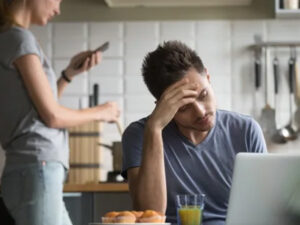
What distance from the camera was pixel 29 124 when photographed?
2270 mm

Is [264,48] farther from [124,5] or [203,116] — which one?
[203,116]

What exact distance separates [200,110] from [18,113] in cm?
56

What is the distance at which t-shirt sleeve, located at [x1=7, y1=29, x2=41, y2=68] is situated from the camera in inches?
88.7

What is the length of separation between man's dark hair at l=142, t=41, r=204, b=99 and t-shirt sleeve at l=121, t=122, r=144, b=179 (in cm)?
16

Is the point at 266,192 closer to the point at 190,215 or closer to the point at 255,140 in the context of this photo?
the point at 190,215

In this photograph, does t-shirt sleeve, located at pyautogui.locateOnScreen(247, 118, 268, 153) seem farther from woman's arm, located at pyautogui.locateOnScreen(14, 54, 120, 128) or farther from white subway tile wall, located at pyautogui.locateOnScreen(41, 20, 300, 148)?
white subway tile wall, located at pyautogui.locateOnScreen(41, 20, 300, 148)

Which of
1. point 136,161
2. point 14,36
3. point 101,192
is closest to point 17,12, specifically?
point 14,36

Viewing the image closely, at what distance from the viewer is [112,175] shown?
129 inches

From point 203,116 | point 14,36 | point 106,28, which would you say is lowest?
point 203,116

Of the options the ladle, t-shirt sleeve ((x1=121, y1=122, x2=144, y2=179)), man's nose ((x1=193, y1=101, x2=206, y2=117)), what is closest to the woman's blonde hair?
t-shirt sleeve ((x1=121, y1=122, x2=144, y2=179))

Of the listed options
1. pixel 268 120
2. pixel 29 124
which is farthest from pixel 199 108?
pixel 268 120

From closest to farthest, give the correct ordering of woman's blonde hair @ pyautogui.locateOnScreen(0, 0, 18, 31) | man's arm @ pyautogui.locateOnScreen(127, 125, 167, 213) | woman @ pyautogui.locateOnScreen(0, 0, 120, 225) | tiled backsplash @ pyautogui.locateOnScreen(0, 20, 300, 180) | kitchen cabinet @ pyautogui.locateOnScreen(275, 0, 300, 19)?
man's arm @ pyautogui.locateOnScreen(127, 125, 167, 213), woman @ pyautogui.locateOnScreen(0, 0, 120, 225), woman's blonde hair @ pyautogui.locateOnScreen(0, 0, 18, 31), kitchen cabinet @ pyautogui.locateOnScreen(275, 0, 300, 19), tiled backsplash @ pyautogui.locateOnScreen(0, 20, 300, 180)

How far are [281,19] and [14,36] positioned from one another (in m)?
2.11

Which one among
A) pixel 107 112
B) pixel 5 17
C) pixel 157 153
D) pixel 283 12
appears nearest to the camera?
pixel 157 153
